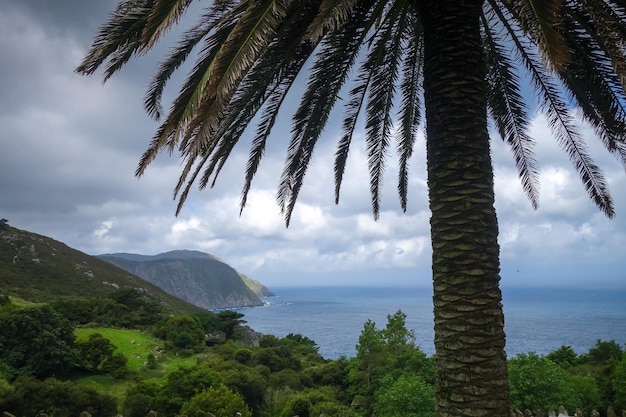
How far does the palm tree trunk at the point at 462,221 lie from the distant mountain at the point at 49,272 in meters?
56.6

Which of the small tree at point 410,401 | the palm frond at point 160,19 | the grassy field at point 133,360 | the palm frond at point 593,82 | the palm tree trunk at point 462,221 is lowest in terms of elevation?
the grassy field at point 133,360

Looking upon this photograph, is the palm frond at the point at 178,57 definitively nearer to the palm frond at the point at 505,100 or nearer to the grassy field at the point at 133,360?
the palm frond at the point at 505,100

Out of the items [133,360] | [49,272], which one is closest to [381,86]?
[133,360]

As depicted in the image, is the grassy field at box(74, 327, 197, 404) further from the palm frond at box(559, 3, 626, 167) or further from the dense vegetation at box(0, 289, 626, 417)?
the palm frond at box(559, 3, 626, 167)

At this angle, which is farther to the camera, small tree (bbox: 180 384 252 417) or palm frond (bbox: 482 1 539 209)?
small tree (bbox: 180 384 252 417)

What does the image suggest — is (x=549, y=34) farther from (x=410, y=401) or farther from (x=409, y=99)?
(x=410, y=401)

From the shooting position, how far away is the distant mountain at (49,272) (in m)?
54.7

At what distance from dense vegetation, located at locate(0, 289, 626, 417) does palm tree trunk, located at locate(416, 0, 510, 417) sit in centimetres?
1545

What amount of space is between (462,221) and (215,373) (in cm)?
2427

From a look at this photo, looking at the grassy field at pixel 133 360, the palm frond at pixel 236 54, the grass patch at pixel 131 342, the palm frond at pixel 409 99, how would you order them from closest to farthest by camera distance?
the palm frond at pixel 236 54 < the palm frond at pixel 409 99 < the grassy field at pixel 133 360 < the grass patch at pixel 131 342

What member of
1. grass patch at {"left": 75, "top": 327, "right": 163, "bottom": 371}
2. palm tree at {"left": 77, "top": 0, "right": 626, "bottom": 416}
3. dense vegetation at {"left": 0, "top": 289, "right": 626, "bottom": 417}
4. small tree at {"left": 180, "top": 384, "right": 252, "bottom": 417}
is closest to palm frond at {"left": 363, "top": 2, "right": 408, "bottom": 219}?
palm tree at {"left": 77, "top": 0, "right": 626, "bottom": 416}

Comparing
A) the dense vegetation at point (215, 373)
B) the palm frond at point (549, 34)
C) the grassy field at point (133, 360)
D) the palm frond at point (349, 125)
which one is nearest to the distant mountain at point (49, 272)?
the dense vegetation at point (215, 373)

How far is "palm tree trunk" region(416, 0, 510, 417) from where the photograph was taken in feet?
10.6

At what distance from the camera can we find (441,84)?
373 centimetres
